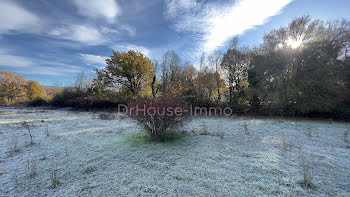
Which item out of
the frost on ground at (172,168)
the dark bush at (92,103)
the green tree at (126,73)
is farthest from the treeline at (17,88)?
the frost on ground at (172,168)

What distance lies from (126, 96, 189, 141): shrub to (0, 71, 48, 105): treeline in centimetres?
2721

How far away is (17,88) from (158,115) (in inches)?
1314

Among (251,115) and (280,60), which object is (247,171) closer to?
(251,115)

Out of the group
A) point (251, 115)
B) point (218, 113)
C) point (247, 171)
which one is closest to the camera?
point (247, 171)

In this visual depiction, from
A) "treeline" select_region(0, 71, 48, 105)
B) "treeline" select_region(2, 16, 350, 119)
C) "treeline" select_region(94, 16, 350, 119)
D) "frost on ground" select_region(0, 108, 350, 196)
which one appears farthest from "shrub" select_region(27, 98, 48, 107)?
"treeline" select_region(94, 16, 350, 119)

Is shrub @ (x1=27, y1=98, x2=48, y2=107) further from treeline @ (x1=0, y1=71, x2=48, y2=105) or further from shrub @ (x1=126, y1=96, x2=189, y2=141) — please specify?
shrub @ (x1=126, y1=96, x2=189, y2=141)

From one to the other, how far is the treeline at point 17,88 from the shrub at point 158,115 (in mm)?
27212

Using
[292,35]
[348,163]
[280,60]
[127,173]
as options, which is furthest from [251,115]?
[127,173]

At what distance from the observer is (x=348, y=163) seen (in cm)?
273

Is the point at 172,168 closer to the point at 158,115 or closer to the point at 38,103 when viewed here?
the point at 158,115

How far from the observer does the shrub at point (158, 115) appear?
3.44 m

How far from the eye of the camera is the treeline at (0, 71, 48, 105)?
2178cm

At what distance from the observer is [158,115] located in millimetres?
3463

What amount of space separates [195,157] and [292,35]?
39.0 ft
